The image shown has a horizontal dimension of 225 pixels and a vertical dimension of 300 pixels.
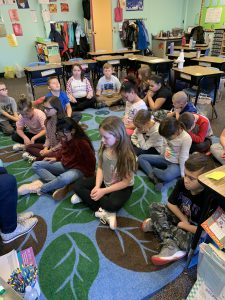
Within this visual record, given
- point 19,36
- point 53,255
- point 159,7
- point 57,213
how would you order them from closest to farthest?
point 53,255
point 57,213
point 19,36
point 159,7

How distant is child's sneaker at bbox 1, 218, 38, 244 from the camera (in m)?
1.53

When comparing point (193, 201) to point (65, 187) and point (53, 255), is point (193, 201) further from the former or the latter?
point (65, 187)

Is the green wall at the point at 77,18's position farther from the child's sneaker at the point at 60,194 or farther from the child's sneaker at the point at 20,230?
the child's sneaker at the point at 20,230

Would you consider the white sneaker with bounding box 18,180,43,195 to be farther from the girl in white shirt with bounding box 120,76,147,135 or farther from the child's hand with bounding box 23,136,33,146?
the girl in white shirt with bounding box 120,76,147,135

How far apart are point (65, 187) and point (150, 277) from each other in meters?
0.98

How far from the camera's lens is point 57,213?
5.78ft

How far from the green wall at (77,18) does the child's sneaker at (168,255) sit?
21.4ft

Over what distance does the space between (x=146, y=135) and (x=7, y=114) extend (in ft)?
6.59

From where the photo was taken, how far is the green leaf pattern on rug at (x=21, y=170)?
2.23 metres

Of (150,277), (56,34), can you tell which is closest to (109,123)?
(150,277)

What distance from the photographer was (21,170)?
2.34 m

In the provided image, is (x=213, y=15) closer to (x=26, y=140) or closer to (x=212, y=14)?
(x=212, y=14)

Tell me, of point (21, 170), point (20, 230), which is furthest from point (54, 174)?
point (20, 230)

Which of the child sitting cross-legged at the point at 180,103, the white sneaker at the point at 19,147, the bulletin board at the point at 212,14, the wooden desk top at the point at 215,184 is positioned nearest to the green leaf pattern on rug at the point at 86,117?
the white sneaker at the point at 19,147
